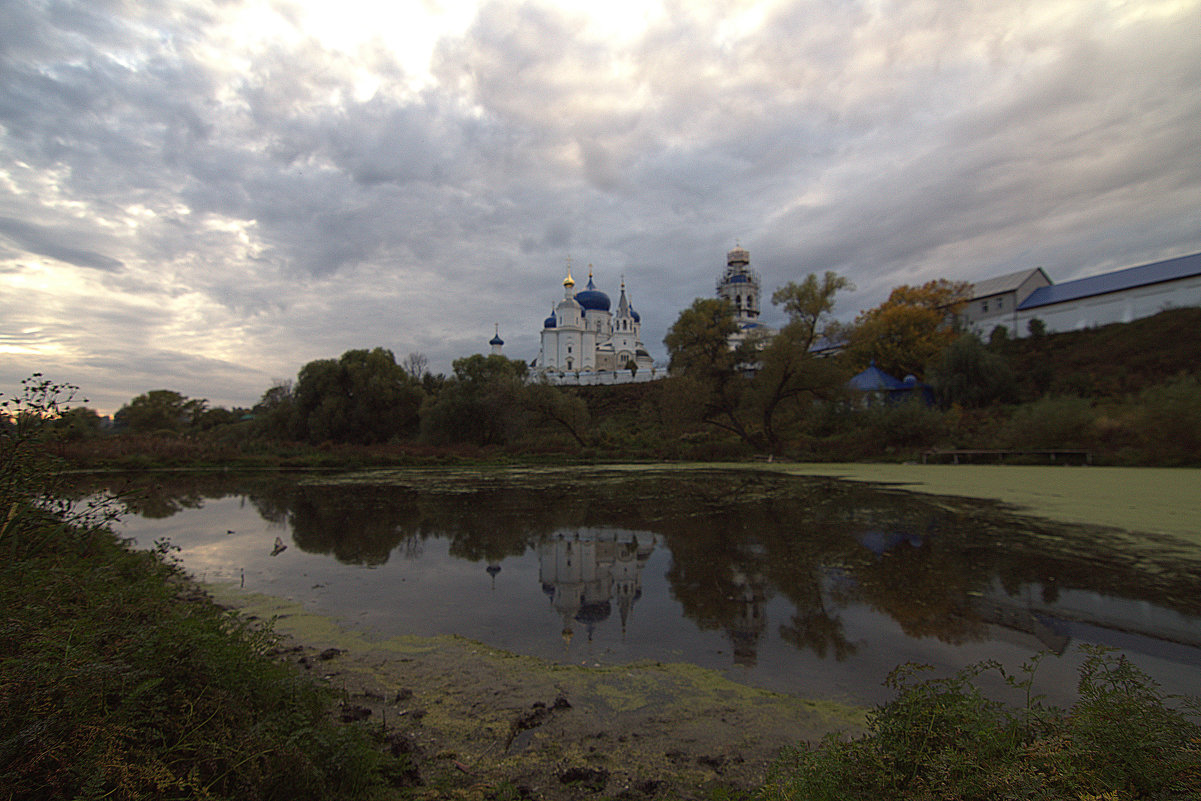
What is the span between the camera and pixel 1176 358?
2923cm

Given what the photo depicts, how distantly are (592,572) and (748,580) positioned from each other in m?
1.83

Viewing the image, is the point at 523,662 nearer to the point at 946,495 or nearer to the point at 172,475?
the point at 946,495

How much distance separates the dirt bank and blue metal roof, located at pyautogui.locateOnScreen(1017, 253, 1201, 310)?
54030 millimetres

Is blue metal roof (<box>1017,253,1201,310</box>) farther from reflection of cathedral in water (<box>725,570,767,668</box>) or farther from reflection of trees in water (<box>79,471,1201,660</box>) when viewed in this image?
reflection of cathedral in water (<box>725,570,767,668</box>)

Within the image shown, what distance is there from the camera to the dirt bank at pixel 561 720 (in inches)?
100

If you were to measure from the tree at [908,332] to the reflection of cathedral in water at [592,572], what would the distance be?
3412 cm

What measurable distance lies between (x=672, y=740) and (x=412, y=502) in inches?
461

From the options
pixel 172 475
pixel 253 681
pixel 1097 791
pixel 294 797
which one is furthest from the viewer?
pixel 172 475

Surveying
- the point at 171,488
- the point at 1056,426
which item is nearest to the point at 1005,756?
the point at 1056,426

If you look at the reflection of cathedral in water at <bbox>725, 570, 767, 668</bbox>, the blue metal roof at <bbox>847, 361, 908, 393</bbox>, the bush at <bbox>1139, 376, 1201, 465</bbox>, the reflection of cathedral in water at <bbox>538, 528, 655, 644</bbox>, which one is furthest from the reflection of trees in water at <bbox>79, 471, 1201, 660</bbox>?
the blue metal roof at <bbox>847, 361, 908, 393</bbox>

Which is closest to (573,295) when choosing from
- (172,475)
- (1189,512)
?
(172,475)

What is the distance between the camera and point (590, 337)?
2906 inches

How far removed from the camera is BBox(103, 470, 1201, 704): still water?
402 centimetres

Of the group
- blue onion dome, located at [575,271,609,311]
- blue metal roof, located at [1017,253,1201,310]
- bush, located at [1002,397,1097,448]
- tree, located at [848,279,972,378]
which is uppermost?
blue onion dome, located at [575,271,609,311]
